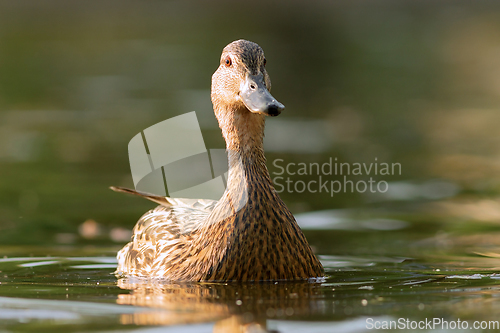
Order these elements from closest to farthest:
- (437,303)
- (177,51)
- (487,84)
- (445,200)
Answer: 1. (437,303)
2. (445,200)
3. (487,84)
4. (177,51)

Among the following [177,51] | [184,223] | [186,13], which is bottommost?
[184,223]

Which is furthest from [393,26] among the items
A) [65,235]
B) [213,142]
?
[65,235]

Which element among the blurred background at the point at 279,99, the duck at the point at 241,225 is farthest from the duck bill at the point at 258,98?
the blurred background at the point at 279,99

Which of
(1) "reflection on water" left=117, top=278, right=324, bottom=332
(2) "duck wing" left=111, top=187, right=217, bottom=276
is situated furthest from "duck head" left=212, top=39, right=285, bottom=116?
(1) "reflection on water" left=117, top=278, right=324, bottom=332

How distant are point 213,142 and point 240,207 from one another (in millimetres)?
7586

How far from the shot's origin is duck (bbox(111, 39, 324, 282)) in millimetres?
6785

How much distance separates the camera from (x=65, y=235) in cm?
948

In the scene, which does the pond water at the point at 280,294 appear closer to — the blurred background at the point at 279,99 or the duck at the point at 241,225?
the duck at the point at 241,225

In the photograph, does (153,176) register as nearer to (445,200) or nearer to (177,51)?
(445,200)

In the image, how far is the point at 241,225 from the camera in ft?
22.5

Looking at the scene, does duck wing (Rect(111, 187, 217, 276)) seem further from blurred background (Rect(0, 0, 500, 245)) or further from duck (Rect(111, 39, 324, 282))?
blurred background (Rect(0, 0, 500, 245))

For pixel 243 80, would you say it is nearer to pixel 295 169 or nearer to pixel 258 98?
pixel 258 98

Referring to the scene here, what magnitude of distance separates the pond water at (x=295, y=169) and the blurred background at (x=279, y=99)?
66mm

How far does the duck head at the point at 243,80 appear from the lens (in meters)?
6.82
